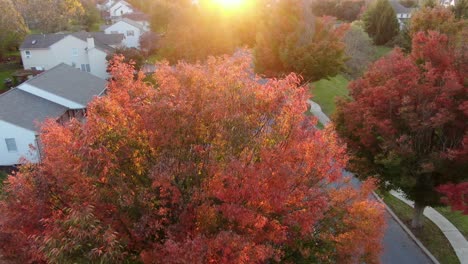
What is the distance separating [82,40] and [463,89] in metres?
40.3

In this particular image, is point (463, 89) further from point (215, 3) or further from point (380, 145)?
point (215, 3)

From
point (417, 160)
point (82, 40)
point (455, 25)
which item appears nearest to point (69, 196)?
point (417, 160)

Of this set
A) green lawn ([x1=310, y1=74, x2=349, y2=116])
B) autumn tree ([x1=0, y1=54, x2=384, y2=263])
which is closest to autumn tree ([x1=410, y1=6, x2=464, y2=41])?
green lawn ([x1=310, y1=74, x2=349, y2=116])

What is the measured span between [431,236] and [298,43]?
1767cm

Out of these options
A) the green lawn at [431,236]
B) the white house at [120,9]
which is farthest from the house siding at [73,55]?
the white house at [120,9]

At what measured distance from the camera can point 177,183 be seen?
910cm

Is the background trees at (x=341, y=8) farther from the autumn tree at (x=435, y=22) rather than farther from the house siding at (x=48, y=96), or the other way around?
the house siding at (x=48, y=96)

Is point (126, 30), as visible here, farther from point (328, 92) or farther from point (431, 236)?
point (431, 236)

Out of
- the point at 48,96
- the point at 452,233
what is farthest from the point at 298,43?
the point at 48,96

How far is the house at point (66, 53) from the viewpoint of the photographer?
146 ft

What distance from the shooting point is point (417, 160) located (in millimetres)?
16047

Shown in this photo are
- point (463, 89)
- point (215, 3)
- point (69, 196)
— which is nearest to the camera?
point (69, 196)

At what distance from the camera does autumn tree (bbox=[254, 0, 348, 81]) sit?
102 ft

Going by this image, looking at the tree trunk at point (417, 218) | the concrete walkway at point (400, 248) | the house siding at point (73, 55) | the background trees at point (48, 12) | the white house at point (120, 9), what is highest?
the tree trunk at point (417, 218)
